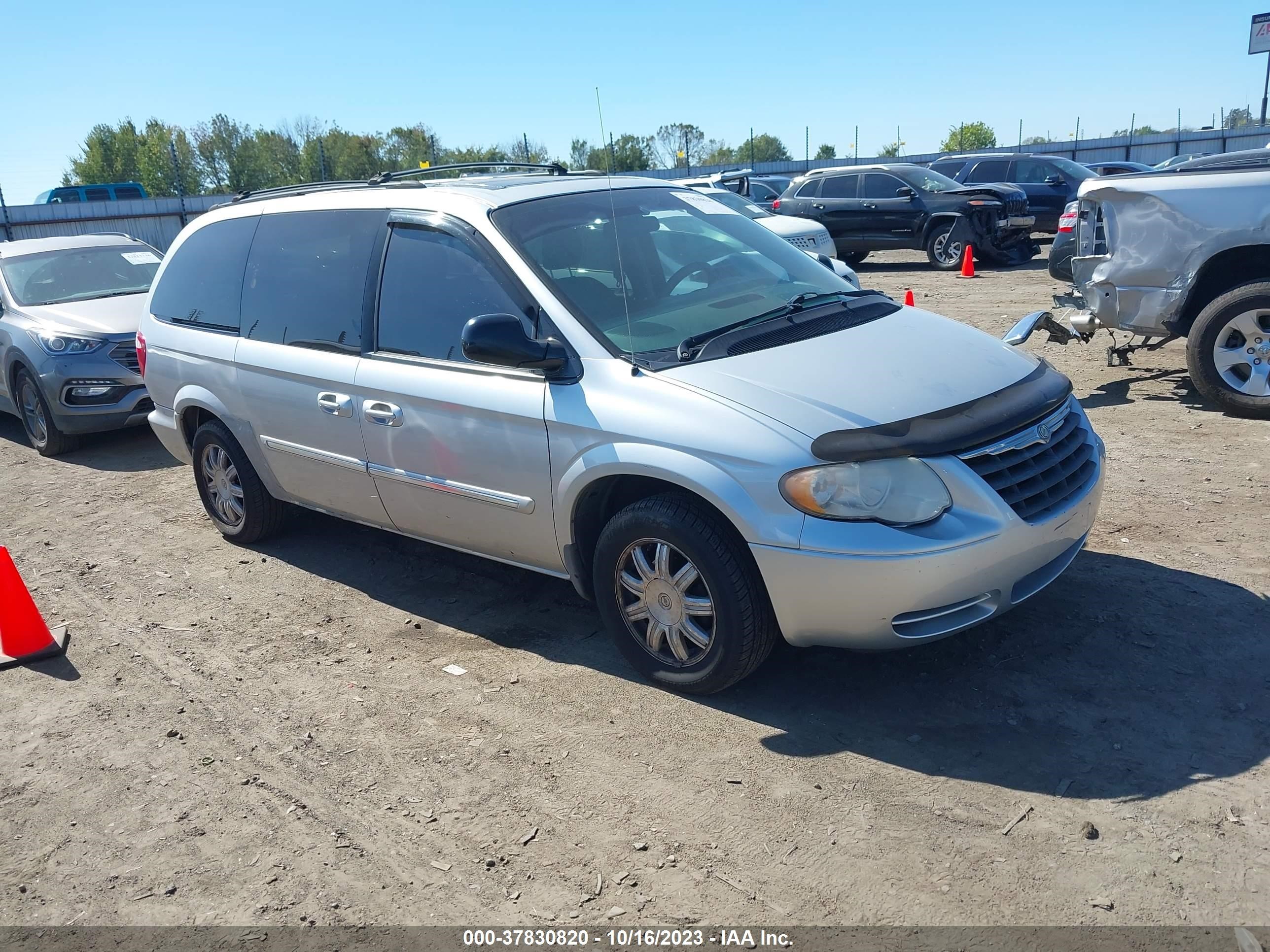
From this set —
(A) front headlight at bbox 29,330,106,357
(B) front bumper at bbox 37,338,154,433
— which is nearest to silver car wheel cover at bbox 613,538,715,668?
(B) front bumper at bbox 37,338,154,433

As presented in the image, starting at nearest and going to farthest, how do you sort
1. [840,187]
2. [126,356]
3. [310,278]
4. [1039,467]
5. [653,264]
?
[1039,467]
[653,264]
[310,278]
[126,356]
[840,187]

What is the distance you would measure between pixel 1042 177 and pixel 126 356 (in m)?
16.5

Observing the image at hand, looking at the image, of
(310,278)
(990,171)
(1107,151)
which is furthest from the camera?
(1107,151)

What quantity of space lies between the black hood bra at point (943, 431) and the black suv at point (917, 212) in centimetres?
1419

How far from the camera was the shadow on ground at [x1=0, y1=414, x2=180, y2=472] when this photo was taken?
8516 mm

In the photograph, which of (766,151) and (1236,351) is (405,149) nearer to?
(766,151)

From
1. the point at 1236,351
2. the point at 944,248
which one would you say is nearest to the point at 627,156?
the point at 1236,351

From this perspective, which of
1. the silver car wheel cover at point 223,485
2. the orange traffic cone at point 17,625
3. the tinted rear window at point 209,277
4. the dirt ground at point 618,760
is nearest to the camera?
the dirt ground at point 618,760

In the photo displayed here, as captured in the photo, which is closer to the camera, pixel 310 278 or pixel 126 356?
pixel 310 278

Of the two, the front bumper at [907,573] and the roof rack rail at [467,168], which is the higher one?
the roof rack rail at [467,168]

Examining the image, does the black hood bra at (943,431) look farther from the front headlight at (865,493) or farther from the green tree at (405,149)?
the green tree at (405,149)

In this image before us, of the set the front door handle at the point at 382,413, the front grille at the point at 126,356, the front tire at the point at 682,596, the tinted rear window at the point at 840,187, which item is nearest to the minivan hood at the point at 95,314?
the front grille at the point at 126,356

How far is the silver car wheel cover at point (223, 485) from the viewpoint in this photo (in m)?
5.93

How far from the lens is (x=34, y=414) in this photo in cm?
912
